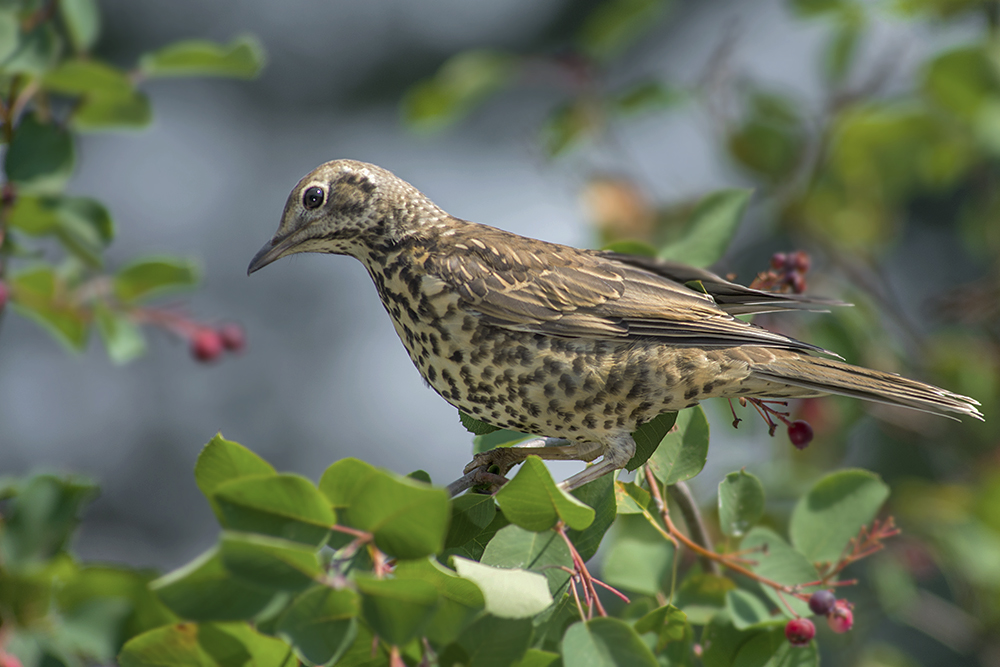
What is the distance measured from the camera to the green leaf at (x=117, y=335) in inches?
95.0

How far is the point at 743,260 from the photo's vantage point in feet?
15.8

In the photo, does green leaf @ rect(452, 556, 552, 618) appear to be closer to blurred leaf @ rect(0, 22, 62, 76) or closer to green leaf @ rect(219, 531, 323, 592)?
green leaf @ rect(219, 531, 323, 592)

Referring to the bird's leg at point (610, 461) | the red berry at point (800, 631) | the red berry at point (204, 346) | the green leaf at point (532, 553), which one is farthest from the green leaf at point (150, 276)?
the red berry at point (800, 631)

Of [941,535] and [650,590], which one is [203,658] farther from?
[941,535]

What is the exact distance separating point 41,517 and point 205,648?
0.66 m

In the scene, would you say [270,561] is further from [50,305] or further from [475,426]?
[50,305]

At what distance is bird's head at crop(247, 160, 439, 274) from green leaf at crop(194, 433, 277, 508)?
80 cm

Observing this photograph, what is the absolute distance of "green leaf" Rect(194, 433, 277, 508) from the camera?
1189mm

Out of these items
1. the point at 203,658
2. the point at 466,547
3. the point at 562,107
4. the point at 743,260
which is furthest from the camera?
the point at 743,260

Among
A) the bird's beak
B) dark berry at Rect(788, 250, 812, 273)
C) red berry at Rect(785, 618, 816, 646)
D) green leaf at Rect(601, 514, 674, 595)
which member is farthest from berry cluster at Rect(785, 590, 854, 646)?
the bird's beak

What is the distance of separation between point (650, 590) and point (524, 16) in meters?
5.73

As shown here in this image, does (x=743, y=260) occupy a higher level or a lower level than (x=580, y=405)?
higher

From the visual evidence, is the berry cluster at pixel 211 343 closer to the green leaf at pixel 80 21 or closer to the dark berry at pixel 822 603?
the green leaf at pixel 80 21

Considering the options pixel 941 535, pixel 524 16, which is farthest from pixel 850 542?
pixel 524 16
